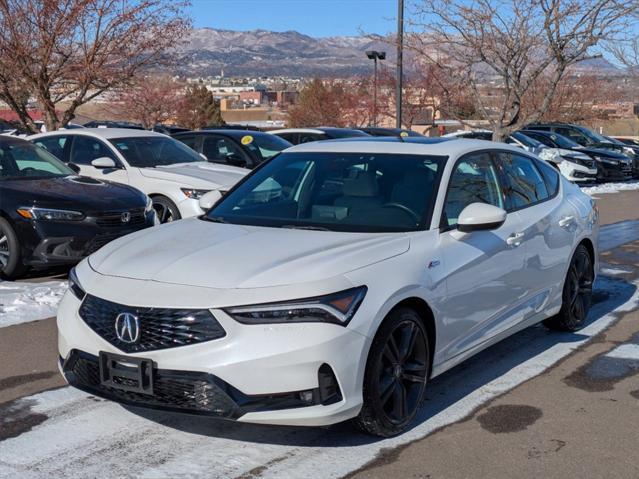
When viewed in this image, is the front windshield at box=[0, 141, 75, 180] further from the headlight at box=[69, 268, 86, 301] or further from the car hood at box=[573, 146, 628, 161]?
the car hood at box=[573, 146, 628, 161]

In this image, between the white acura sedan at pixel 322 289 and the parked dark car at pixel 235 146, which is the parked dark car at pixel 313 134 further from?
the white acura sedan at pixel 322 289

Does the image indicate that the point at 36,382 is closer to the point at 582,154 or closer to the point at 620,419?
the point at 620,419

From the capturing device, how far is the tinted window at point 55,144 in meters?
12.1

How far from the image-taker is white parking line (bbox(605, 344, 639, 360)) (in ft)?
20.9

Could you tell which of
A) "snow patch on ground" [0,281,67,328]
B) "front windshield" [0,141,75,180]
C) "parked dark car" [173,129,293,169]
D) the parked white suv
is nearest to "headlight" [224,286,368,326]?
"snow patch on ground" [0,281,67,328]

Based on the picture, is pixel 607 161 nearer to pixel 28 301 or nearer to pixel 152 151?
pixel 152 151

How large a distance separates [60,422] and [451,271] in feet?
7.65

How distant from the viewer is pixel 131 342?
169 inches

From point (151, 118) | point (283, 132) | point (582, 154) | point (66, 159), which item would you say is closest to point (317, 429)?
point (66, 159)

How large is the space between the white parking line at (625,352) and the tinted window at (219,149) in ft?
→ 27.3

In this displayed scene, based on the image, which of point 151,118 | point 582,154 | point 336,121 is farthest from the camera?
point 151,118

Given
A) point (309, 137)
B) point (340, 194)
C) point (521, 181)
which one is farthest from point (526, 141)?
point (340, 194)

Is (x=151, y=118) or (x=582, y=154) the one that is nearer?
(x=582, y=154)

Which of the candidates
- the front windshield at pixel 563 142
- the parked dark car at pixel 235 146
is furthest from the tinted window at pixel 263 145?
the front windshield at pixel 563 142
